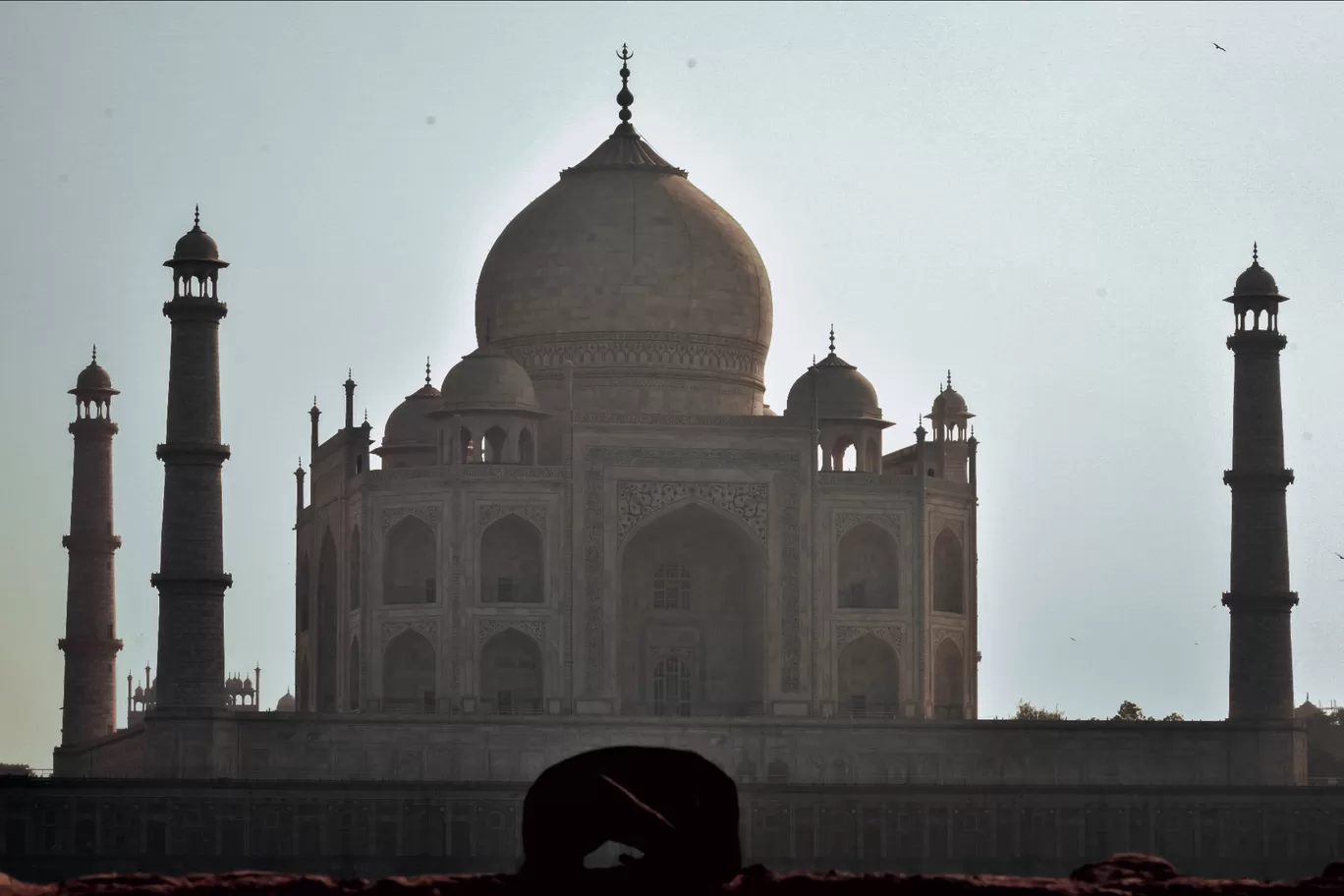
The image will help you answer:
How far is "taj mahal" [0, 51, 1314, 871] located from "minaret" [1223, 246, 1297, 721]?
1.8 inches

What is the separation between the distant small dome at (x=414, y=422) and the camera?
129 ft

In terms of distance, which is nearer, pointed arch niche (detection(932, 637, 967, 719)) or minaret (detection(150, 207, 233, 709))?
minaret (detection(150, 207, 233, 709))

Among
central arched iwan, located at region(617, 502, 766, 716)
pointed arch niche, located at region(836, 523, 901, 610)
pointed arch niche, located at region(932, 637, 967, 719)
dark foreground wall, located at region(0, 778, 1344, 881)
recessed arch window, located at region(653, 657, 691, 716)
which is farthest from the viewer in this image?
pointed arch niche, located at region(932, 637, 967, 719)

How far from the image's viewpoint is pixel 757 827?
106 feet

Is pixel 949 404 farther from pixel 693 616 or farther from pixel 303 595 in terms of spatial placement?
pixel 303 595

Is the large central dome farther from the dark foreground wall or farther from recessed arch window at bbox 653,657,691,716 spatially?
A: the dark foreground wall

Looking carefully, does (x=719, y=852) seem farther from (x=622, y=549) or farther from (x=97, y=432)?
(x=97, y=432)

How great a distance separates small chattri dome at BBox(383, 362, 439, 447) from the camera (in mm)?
39250

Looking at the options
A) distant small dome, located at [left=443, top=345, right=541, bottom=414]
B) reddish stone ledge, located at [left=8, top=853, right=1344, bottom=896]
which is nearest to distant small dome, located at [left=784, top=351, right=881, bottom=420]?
distant small dome, located at [left=443, top=345, right=541, bottom=414]

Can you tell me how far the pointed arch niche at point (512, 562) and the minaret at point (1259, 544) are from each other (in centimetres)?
920

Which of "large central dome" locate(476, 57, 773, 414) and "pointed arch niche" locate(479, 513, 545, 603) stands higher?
"large central dome" locate(476, 57, 773, 414)

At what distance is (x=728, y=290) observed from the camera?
39031 millimetres

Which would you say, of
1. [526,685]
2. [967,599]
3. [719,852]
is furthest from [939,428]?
[719,852]

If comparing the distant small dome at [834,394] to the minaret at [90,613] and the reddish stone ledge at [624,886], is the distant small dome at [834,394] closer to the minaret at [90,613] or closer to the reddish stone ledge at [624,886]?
the minaret at [90,613]
